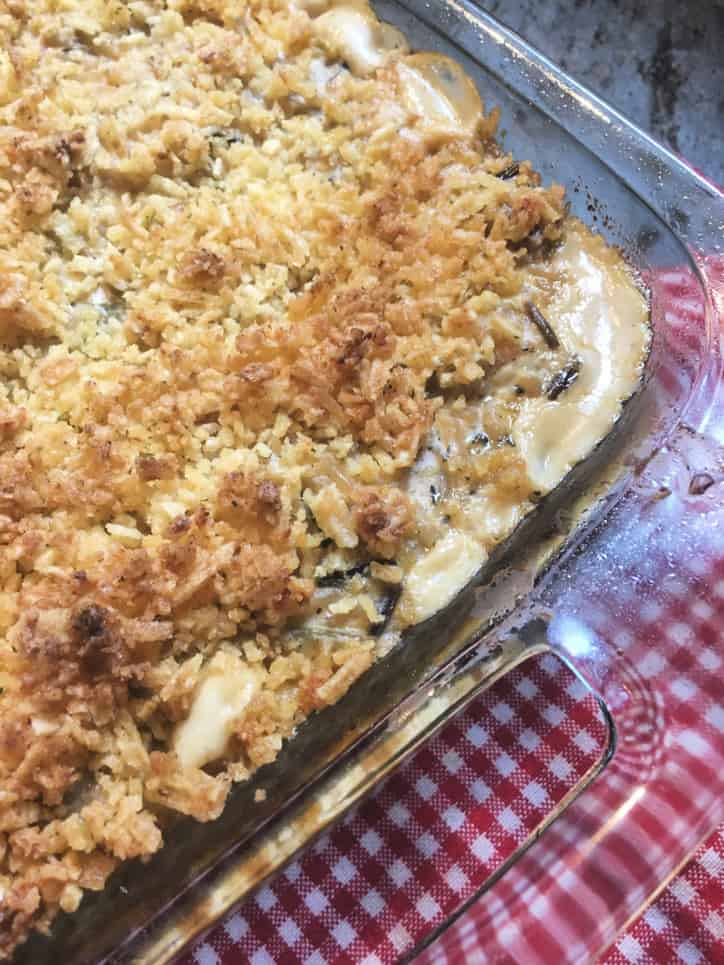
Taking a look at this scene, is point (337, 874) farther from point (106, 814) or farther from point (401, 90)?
point (401, 90)

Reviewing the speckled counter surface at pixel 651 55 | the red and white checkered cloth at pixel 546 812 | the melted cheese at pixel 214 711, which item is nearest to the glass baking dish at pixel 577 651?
the red and white checkered cloth at pixel 546 812

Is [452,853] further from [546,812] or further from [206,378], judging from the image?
[206,378]

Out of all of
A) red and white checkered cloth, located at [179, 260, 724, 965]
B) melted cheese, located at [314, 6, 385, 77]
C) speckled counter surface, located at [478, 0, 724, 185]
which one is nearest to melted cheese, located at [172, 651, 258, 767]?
red and white checkered cloth, located at [179, 260, 724, 965]

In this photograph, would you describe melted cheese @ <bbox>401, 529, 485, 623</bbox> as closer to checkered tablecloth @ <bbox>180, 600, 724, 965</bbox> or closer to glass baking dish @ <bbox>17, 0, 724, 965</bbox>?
glass baking dish @ <bbox>17, 0, 724, 965</bbox>

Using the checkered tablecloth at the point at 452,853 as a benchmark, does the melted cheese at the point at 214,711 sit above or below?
above

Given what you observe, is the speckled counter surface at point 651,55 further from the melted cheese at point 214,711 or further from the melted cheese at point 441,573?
the melted cheese at point 214,711
